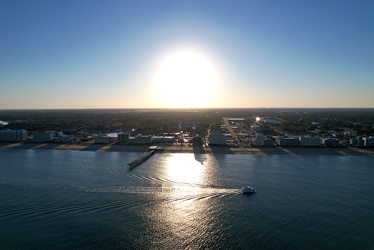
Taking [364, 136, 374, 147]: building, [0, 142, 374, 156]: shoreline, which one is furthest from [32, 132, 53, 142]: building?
[364, 136, 374, 147]: building

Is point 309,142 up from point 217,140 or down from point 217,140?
down

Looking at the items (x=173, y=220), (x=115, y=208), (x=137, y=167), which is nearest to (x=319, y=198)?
(x=173, y=220)

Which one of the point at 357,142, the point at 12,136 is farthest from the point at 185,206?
the point at 12,136

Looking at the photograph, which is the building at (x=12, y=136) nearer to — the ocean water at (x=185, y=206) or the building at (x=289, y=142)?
the ocean water at (x=185, y=206)

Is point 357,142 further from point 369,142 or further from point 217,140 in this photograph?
point 217,140

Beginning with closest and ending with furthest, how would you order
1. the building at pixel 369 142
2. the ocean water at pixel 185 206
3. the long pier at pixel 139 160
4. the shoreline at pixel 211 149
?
the ocean water at pixel 185 206
the long pier at pixel 139 160
the shoreline at pixel 211 149
the building at pixel 369 142

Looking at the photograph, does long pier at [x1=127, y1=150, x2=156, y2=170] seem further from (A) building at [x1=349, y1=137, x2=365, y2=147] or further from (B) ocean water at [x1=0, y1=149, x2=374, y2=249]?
(A) building at [x1=349, y1=137, x2=365, y2=147]

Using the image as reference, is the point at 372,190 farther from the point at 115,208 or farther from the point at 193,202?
the point at 115,208

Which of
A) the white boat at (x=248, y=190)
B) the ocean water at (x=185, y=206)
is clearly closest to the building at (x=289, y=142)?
the ocean water at (x=185, y=206)

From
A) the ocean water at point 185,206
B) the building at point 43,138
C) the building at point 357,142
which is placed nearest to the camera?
the ocean water at point 185,206
